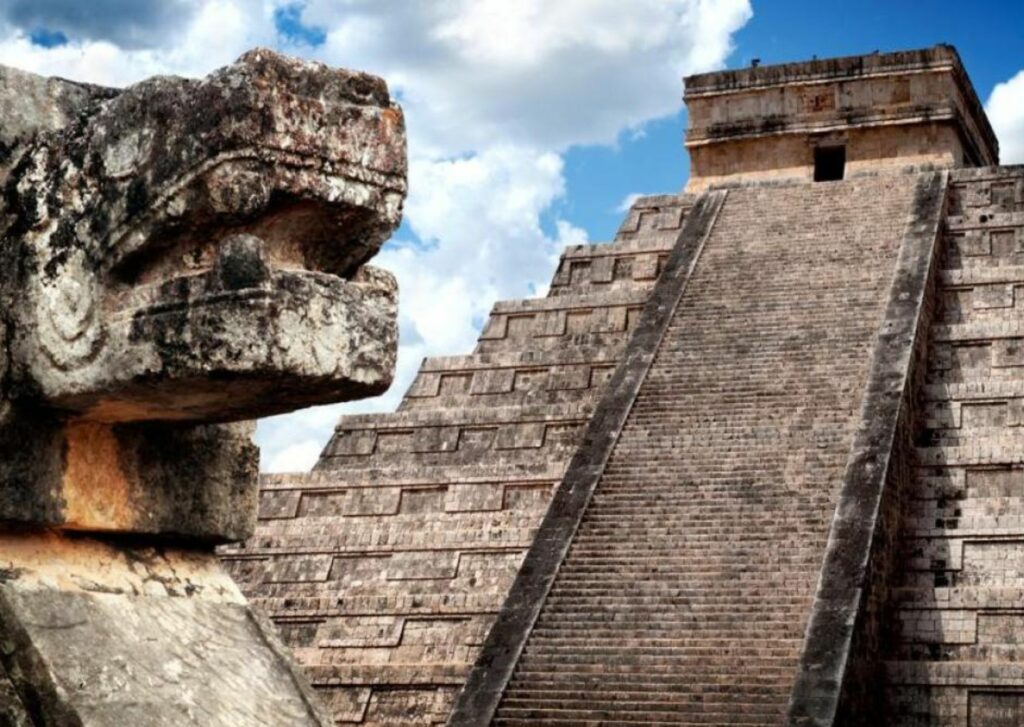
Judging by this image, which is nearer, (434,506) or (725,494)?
(725,494)

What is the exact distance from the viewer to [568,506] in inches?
603

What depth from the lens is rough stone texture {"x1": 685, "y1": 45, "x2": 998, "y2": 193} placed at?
22156 millimetres

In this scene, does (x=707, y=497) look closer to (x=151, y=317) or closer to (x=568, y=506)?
(x=568, y=506)

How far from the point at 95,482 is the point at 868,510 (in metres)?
11.1

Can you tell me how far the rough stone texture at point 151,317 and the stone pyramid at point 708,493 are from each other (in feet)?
29.7

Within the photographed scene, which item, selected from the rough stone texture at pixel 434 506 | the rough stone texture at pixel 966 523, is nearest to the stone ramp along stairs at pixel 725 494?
the rough stone texture at pixel 966 523

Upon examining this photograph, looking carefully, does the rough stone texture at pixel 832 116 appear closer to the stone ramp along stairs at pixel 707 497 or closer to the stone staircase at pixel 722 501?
the stone ramp along stairs at pixel 707 497

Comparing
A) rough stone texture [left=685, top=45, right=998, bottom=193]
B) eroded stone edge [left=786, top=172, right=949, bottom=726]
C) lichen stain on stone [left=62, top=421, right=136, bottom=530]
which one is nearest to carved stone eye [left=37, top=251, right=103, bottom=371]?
lichen stain on stone [left=62, top=421, right=136, bottom=530]

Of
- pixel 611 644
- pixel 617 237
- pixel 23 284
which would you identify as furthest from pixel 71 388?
pixel 617 237

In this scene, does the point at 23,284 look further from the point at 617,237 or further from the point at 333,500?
the point at 617,237

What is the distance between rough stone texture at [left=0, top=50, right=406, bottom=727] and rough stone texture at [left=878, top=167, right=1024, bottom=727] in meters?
10.2

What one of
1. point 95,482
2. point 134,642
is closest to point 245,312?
point 95,482

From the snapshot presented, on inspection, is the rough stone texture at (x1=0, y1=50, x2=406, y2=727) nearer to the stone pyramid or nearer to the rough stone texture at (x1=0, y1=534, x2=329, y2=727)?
the rough stone texture at (x1=0, y1=534, x2=329, y2=727)

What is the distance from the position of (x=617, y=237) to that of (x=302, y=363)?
59.0ft
